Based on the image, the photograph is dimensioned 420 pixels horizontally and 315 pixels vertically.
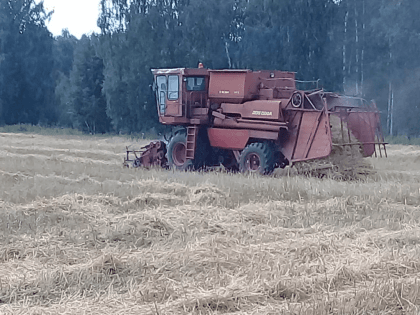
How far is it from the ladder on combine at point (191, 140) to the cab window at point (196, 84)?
41.8 inches

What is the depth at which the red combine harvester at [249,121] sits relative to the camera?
527 inches

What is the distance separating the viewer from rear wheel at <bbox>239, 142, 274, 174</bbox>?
13849 mm

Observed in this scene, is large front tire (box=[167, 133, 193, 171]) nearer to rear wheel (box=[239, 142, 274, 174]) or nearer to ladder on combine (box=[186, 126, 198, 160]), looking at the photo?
ladder on combine (box=[186, 126, 198, 160])

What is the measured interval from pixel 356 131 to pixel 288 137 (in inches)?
63.1

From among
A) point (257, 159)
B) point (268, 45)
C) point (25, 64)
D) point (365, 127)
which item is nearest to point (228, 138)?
point (257, 159)

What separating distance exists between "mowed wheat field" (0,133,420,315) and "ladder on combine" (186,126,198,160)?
4.44m

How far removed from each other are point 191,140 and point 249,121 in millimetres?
1984

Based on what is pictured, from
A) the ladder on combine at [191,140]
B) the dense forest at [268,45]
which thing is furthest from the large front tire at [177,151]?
the dense forest at [268,45]

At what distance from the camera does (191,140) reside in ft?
51.6

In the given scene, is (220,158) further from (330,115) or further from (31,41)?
(31,41)

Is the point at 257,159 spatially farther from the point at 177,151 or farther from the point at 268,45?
the point at 268,45

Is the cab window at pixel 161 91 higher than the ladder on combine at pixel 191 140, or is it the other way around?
the cab window at pixel 161 91

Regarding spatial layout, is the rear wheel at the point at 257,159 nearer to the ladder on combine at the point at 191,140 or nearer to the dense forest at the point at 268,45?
the ladder on combine at the point at 191,140

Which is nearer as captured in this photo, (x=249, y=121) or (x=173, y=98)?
(x=249, y=121)
